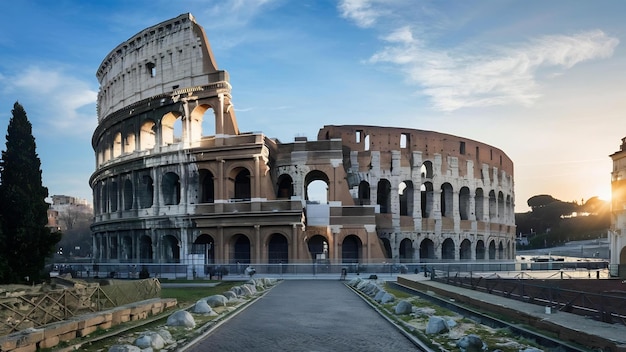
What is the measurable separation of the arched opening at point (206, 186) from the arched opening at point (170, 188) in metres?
2.65

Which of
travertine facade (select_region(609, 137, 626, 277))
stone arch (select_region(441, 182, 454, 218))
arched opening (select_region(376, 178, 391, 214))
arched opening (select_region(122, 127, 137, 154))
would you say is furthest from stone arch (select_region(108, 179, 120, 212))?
travertine facade (select_region(609, 137, 626, 277))

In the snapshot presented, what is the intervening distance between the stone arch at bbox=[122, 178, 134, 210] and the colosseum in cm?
20

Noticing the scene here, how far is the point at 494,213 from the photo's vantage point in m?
67.1

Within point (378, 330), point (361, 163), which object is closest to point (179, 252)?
point (361, 163)

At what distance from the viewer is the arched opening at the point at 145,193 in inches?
2041

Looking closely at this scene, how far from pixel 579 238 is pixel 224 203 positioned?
297 feet

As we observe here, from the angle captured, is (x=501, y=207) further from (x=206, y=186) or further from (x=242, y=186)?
(x=206, y=186)

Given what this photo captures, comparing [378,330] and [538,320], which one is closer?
[538,320]

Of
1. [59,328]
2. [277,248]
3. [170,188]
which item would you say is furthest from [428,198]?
[59,328]

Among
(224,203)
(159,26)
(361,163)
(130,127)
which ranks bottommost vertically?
(224,203)

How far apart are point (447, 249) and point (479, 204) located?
26.6 ft

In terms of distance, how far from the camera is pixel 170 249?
50344 mm

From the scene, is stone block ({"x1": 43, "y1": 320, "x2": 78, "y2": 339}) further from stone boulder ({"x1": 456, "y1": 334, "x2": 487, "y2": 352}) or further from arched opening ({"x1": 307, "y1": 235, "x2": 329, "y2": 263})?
arched opening ({"x1": 307, "y1": 235, "x2": 329, "y2": 263})

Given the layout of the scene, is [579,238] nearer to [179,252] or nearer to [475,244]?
[475,244]
